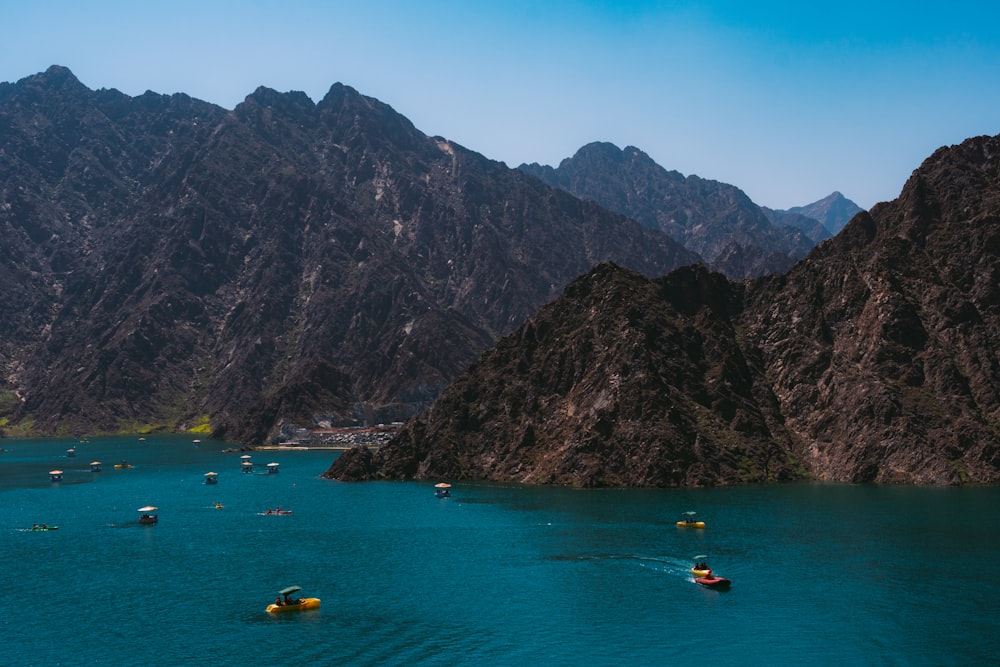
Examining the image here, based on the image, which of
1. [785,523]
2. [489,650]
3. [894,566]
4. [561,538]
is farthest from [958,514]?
[489,650]

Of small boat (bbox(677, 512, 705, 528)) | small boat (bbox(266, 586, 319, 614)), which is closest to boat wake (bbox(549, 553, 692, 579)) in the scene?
small boat (bbox(677, 512, 705, 528))

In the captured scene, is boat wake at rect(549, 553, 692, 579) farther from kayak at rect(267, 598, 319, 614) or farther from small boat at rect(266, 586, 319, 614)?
small boat at rect(266, 586, 319, 614)

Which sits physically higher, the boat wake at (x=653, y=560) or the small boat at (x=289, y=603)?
the boat wake at (x=653, y=560)

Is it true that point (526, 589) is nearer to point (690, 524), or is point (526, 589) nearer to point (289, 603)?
point (289, 603)

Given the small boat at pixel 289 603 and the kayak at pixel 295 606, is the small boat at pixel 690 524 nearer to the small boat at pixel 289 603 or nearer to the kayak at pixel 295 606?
the small boat at pixel 289 603

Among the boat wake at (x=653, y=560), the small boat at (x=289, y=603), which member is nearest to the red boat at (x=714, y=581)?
the boat wake at (x=653, y=560)

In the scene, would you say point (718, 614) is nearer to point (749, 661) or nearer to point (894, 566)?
point (749, 661)
